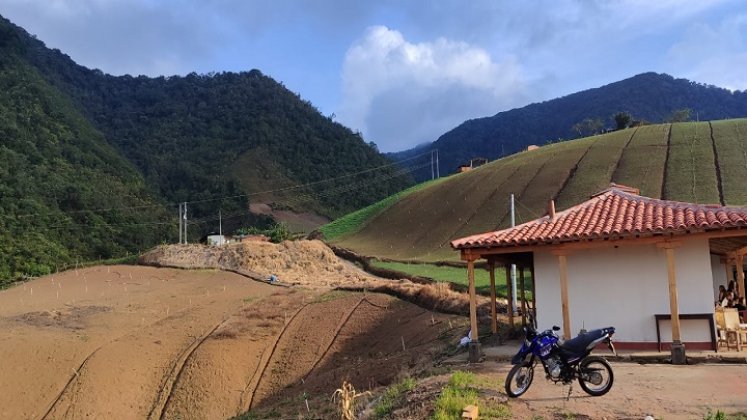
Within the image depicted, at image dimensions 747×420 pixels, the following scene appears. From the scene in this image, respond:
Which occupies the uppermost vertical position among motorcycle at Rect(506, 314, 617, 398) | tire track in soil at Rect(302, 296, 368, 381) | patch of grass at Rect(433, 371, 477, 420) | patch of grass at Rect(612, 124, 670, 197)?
patch of grass at Rect(612, 124, 670, 197)

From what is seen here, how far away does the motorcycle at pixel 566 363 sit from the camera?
28.0 feet

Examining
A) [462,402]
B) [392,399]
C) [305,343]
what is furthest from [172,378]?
[462,402]

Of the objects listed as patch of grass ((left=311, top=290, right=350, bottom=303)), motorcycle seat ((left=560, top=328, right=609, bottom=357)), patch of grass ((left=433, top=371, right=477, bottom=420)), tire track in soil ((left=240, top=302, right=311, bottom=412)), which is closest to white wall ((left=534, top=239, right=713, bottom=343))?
motorcycle seat ((left=560, top=328, right=609, bottom=357))

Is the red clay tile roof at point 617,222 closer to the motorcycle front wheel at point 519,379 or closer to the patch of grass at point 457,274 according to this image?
the motorcycle front wheel at point 519,379

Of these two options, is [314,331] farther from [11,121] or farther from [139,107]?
[139,107]

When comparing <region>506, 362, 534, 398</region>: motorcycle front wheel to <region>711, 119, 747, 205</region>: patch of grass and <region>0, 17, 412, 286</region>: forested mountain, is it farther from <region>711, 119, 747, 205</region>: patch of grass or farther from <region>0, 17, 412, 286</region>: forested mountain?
<region>0, 17, 412, 286</region>: forested mountain

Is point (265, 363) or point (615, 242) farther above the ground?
point (615, 242)

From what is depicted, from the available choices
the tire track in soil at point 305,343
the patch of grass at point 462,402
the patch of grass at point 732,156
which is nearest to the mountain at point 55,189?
the tire track in soil at point 305,343

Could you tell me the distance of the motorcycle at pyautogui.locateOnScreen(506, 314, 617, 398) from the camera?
336 inches

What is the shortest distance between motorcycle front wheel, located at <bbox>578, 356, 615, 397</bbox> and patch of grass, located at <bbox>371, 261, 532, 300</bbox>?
1528 centimetres

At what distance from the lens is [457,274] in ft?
104

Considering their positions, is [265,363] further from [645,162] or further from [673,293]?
[645,162]

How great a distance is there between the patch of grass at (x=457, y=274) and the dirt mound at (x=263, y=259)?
258cm

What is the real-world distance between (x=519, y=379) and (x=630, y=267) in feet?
17.0
